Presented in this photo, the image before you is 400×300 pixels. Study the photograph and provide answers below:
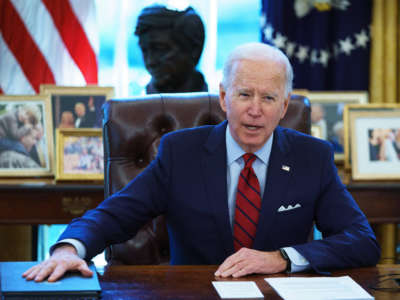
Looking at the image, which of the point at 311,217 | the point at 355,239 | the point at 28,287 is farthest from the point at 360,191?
the point at 28,287

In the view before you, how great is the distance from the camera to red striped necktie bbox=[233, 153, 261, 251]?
5.99 ft

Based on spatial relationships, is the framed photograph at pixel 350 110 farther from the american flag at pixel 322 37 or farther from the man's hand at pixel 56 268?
the man's hand at pixel 56 268

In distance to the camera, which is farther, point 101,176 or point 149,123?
point 101,176

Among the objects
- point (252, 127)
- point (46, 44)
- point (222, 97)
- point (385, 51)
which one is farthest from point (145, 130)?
point (385, 51)

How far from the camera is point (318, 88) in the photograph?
360 cm

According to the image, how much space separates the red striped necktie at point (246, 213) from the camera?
1826 mm

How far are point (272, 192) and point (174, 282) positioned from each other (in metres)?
0.56

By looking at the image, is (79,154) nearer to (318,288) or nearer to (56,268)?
(56,268)

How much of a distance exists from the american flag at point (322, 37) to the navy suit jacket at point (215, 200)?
170 cm

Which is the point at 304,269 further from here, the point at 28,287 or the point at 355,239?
the point at 28,287

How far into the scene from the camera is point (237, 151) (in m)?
1.90

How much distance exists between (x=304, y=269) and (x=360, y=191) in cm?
132

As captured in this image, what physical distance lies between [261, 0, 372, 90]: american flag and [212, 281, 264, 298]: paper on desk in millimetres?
2402

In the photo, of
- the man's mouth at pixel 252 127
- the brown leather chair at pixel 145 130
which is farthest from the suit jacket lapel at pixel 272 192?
the brown leather chair at pixel 145 130
